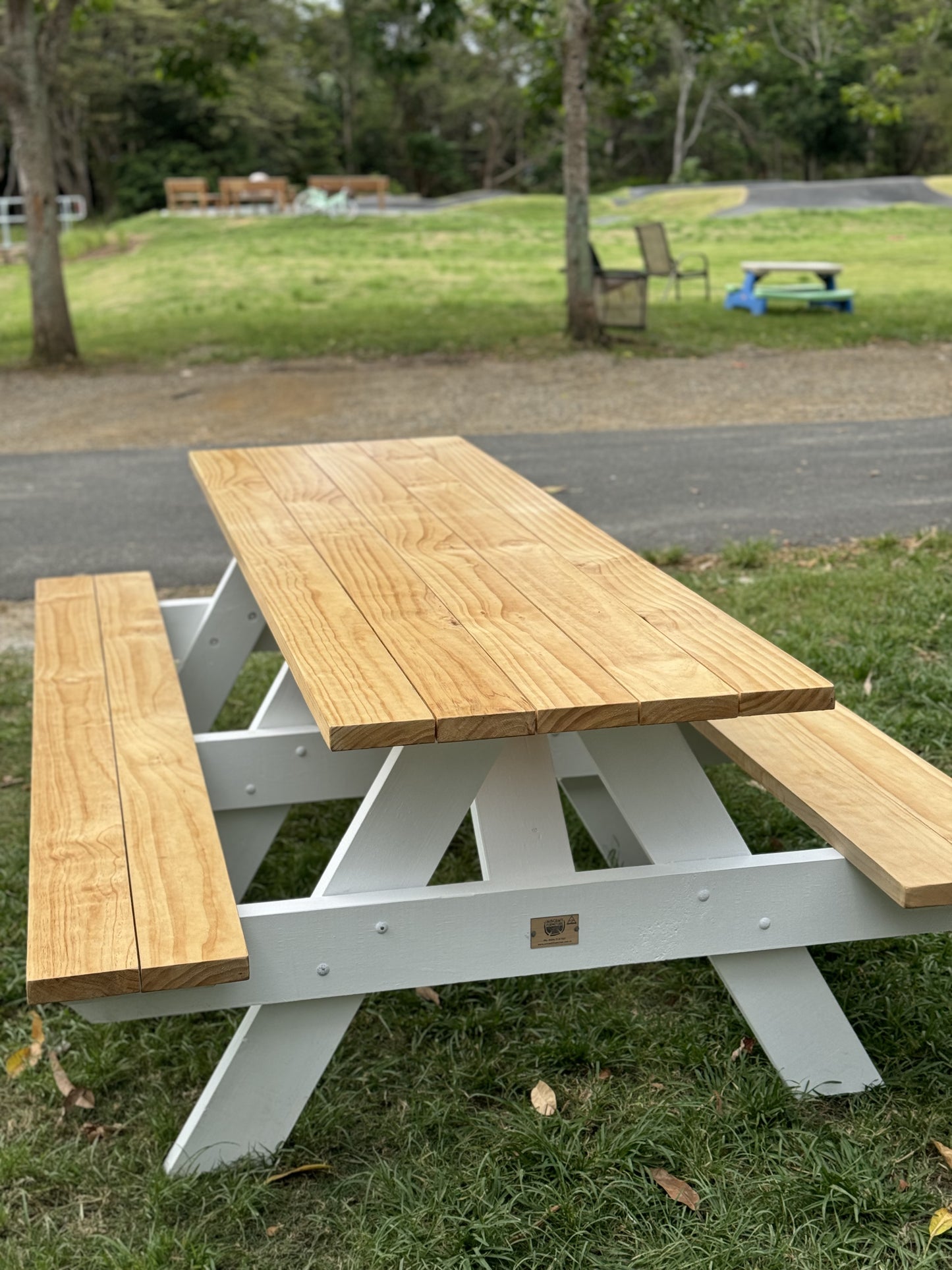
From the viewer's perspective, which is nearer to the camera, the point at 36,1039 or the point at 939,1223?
the point at 939,1223

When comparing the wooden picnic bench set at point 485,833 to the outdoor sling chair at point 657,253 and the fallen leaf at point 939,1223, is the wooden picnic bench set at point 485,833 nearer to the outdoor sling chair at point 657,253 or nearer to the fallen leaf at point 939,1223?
the fallen leaf at point 939,1223

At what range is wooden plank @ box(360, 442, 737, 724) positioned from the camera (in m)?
1.94

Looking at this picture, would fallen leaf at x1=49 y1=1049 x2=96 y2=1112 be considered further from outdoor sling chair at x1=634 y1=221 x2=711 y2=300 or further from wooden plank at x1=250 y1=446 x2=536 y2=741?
outdoor sling chair at x1=634 y1=221 x2=711 y2=300

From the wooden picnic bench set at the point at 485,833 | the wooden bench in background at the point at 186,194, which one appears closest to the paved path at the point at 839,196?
the wooden bench in background at the point at 186,194

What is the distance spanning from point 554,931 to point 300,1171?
0.61m

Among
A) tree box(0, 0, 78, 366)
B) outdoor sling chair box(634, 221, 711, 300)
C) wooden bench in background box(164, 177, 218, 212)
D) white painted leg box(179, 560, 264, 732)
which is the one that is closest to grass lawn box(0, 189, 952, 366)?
outdoor sling chair box(634, 221, 711, 300)

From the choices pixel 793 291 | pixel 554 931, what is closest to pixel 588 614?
pixel 554 931

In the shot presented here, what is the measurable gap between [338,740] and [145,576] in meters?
2.65

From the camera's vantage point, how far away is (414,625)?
234 cm

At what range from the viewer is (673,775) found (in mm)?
2285

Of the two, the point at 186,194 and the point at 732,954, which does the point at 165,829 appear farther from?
the point at 186,194

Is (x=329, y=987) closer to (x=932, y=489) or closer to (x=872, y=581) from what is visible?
(x=872, y=581)

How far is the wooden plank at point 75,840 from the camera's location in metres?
1.93

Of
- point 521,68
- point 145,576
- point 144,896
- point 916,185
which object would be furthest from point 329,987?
point 521,68
